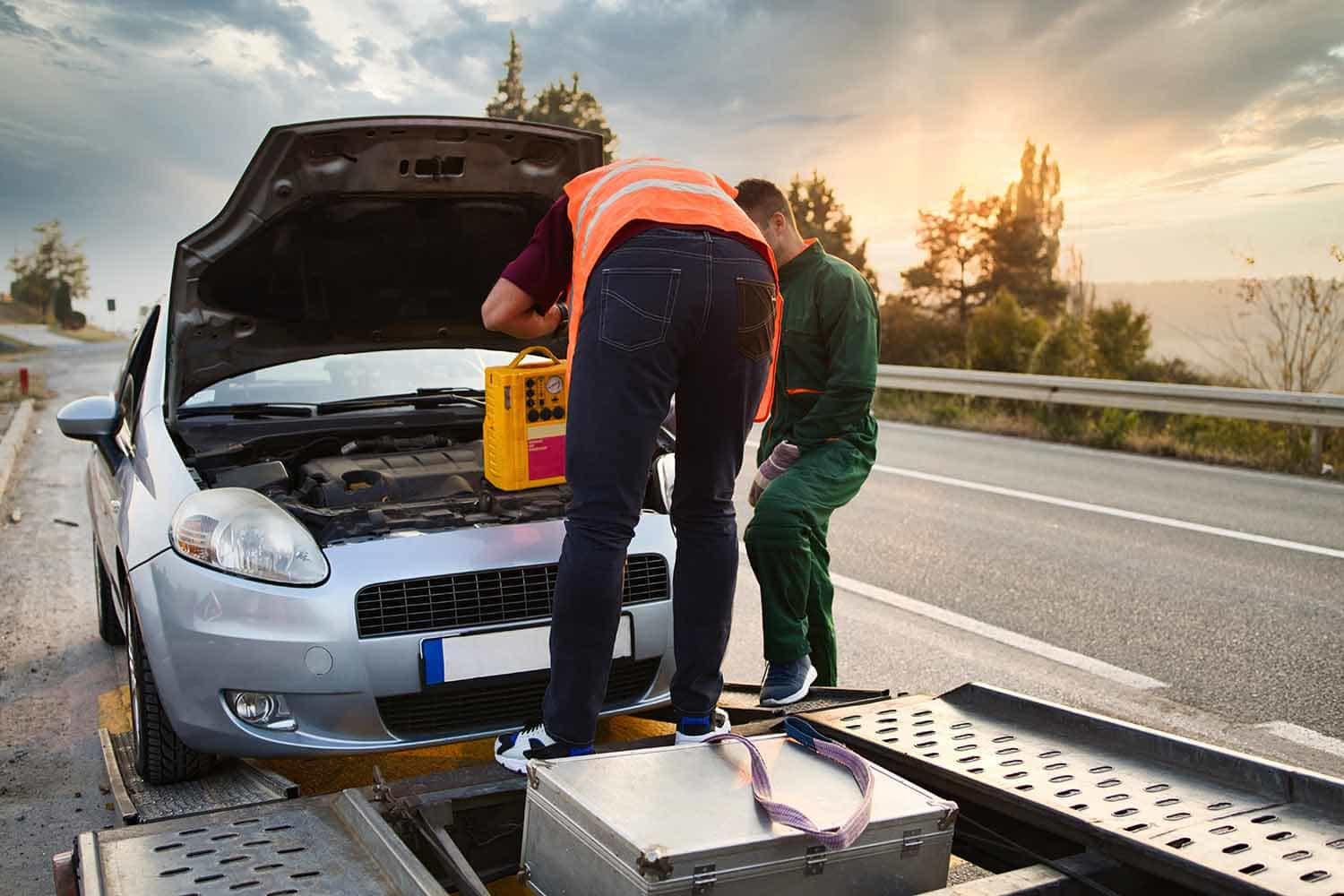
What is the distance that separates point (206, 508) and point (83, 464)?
948 centimetres

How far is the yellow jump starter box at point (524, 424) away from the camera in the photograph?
3521mm

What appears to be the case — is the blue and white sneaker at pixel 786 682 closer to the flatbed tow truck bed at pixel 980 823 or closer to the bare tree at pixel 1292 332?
the flatbed tow truck bed at pixel 980 823

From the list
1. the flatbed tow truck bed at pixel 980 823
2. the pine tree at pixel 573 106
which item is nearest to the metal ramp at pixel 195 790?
the flatbed tow truck bed at pixel 980 823

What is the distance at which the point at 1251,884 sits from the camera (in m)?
1.91

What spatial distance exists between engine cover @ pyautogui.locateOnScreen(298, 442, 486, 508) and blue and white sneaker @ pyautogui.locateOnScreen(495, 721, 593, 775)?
1031 mm

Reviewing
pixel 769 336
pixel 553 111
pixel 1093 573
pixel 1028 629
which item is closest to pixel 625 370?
pixel 769 336

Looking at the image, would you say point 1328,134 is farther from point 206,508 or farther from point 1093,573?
point 206,508

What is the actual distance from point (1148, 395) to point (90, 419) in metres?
10.2

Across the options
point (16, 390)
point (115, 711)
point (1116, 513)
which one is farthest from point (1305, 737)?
point (16, 390)

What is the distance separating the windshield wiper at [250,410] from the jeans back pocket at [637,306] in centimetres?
208

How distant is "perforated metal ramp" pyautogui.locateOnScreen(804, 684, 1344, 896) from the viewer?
2039mm

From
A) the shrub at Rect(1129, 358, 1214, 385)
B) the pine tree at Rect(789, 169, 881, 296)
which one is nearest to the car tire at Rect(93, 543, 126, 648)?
the shrub at Rect(1129, 358, 1214, 385)

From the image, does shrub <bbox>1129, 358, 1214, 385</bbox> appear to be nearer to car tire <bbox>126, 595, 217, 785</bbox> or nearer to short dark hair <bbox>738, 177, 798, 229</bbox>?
short dark hair <bbox>738, 177, 798, 229</bbox>

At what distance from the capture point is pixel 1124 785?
2.44m
